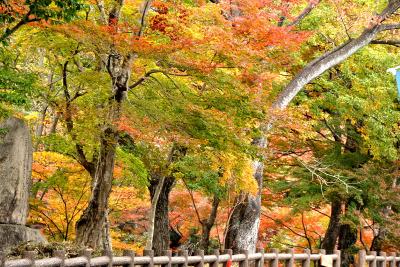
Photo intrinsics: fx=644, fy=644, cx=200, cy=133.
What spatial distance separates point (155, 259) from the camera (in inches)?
333

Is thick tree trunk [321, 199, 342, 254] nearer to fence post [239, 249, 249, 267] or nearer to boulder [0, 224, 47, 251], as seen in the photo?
fence post [239, 249, 249, 267]

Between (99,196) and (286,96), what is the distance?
18.4ft

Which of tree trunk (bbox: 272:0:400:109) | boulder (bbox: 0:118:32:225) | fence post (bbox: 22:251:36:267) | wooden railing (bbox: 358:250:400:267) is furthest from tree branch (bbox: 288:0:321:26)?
fence post (bbox: 22:251:36:267)

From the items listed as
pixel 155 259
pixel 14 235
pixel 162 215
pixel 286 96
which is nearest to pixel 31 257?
pixel 155 259

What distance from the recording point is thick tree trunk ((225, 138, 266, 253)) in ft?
46.4

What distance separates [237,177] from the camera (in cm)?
1338

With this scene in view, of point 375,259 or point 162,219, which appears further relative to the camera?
point 162,219

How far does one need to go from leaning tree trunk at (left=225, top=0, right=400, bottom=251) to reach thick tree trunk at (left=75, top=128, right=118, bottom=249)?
3066mm

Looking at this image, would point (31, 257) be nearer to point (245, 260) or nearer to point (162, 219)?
point (245, 260)

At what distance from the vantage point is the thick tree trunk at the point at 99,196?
11.5m

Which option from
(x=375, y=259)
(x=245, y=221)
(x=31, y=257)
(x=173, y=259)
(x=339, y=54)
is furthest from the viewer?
(x=339, y=54)

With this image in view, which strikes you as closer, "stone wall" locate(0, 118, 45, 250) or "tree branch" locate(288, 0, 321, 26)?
"stone wall" locate(0, 118, 45, 250)

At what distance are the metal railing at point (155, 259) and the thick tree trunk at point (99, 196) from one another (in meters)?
2.76

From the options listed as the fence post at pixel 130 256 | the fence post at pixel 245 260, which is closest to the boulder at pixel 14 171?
the fence post at pixel 130 256
